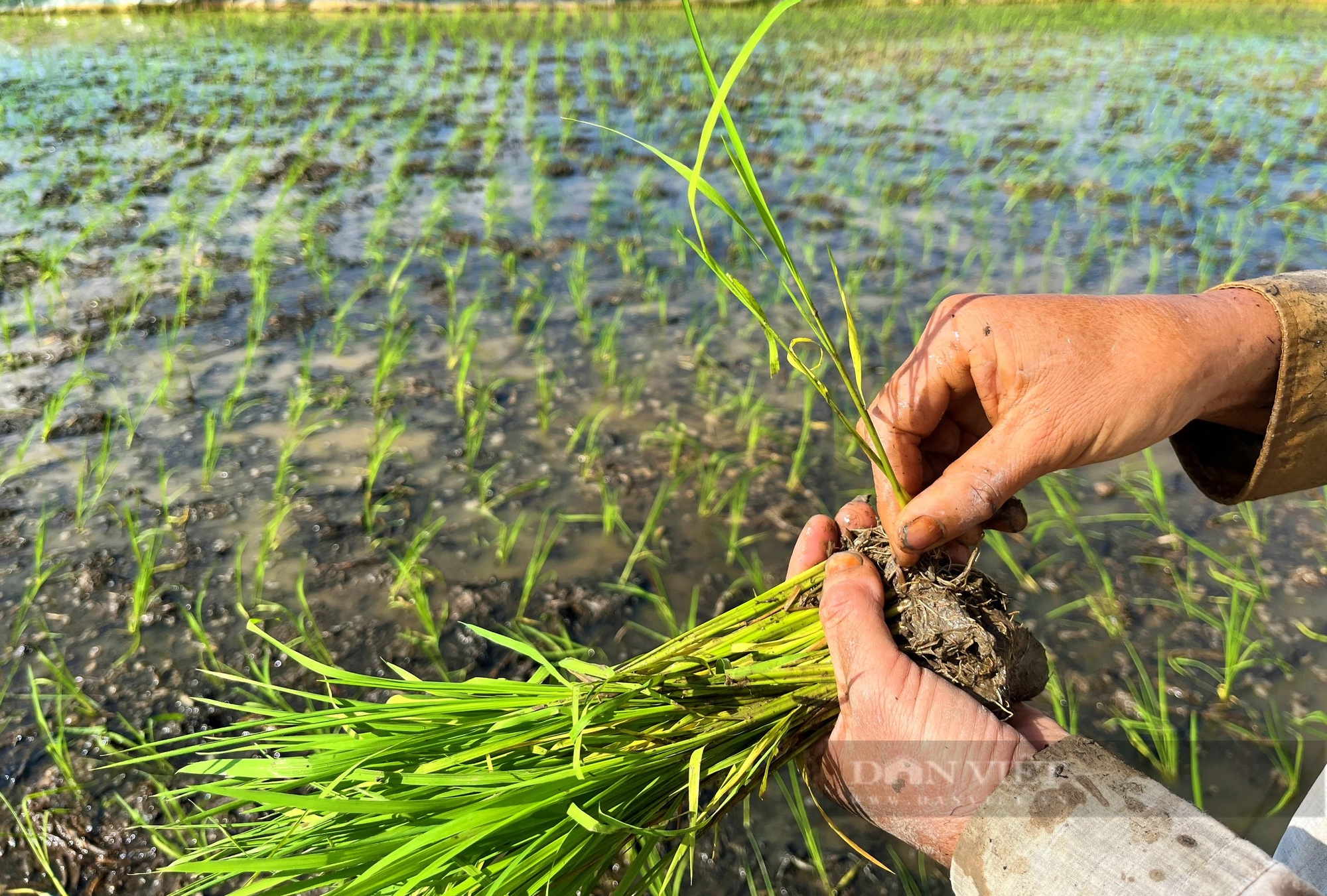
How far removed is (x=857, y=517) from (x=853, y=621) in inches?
15.6

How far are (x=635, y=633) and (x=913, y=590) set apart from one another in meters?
1.01

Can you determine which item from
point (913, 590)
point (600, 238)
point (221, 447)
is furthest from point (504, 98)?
point (913, 590)

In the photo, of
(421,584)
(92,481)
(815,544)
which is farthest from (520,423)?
(815,544)

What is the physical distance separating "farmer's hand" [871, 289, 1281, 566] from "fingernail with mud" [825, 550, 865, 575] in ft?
0.39

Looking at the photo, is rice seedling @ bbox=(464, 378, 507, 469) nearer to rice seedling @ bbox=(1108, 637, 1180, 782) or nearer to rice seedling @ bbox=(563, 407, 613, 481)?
rice seedling @ bbox=(563, 407, 613, 481)

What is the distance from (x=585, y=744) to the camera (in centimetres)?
121

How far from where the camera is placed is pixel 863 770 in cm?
124

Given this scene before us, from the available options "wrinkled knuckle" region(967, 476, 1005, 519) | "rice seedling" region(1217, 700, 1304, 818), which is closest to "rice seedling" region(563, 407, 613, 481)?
"wrinkled knuckle" region(967, 476, 1005, 519)

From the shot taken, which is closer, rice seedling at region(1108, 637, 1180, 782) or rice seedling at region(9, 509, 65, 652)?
rice seedling at region(1108, 637, 1180, 782)

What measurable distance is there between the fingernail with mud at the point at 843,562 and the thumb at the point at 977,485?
19 cm

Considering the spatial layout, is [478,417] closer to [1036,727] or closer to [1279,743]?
[1036,727]

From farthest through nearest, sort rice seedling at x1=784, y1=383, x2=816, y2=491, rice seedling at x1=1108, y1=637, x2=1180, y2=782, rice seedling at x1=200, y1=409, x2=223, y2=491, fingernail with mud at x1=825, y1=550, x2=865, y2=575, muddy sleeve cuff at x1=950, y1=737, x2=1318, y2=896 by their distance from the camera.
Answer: rice seedling at x1=784, y1=383, x2=816, y2=491, rice seedling at x1=200, y1=409, x2=223, y2=491, rice seedling at x1=1108, y1=637, x2=1180, y2=782, fingernail with mud at x1=825, y1=550, x2=865, y2=575, muddy sleeve cuff at x1=950, y1=737, x2=1318, y2=896

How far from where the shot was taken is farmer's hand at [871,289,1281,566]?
1.19 meters

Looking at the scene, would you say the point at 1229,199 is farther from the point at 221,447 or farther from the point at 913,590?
the point at 221,447
